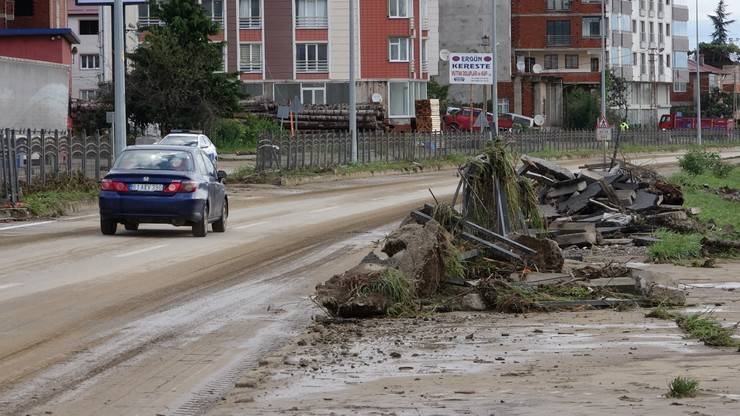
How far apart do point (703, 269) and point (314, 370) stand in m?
10.4

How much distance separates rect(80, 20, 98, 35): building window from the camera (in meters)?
106

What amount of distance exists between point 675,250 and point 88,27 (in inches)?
3564

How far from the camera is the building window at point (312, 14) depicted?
292 feet

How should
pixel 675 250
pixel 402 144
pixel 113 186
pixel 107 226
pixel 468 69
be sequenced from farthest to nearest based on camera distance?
pixel 468 69, pixel 402 144, pixel 107 226, pixel 113 186, pixel 675 250

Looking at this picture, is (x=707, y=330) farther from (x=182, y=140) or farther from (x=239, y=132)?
(x=239, y=132)

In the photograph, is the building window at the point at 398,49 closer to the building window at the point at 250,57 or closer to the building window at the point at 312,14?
the building window at the point at 312,14

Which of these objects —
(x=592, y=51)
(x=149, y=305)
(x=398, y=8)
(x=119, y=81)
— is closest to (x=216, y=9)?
(x=398, y=8)

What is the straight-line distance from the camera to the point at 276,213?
105 feet

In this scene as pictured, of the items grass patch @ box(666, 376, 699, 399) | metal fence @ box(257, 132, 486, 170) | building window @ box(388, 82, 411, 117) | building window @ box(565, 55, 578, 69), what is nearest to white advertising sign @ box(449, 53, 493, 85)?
building window @ box(388, 82, 411, 117)

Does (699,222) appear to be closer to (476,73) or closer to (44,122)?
(44,122)

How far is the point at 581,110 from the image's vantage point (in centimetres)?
11650

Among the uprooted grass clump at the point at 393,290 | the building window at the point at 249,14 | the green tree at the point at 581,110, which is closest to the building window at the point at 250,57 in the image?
the building window at the point at 249,14

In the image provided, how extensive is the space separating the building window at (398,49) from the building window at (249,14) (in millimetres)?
8793

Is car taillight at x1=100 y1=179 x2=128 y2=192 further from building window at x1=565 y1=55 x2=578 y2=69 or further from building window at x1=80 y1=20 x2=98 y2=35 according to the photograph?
building window at x1=565 y1=55 x2=578 y2=69
